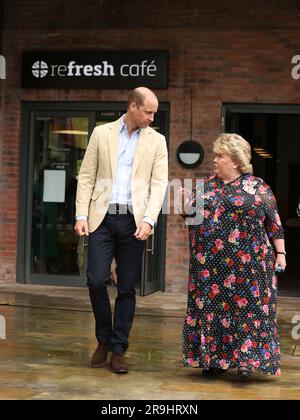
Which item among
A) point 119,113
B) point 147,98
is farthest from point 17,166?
point 147,98

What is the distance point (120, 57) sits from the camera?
394 inches

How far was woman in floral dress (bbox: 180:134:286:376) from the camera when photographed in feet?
16.8

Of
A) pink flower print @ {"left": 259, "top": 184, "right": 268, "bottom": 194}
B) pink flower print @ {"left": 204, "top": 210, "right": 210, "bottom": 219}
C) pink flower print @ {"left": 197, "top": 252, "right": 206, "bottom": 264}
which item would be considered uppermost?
pink flower print @ {"left": 259, "top": 184, "right": 268, "bottom": 194}

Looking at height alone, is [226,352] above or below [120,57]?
below

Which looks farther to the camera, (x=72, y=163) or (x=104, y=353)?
(x=72, y=163)

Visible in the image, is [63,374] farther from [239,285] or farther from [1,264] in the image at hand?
[1,264]

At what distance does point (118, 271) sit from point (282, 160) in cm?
1563

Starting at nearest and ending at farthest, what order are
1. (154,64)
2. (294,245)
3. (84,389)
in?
(84,389)
(154,64)
(294,245)

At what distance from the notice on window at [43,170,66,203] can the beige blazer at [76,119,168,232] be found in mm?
5032

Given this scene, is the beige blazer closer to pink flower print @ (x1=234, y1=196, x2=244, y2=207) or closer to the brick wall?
pink flower print @ (x1=234, y1=196, x2=244, y2=207)

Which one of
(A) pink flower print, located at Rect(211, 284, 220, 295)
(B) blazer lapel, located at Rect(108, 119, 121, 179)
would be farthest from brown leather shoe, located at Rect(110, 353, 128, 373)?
(B) blazer lapel, located at Rect(108, 119, 121, 179)

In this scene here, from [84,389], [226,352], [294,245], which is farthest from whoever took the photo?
[294,245]

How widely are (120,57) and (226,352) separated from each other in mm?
5738

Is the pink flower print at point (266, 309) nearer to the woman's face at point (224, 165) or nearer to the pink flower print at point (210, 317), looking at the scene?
the pink flower print at point (210, 317)
